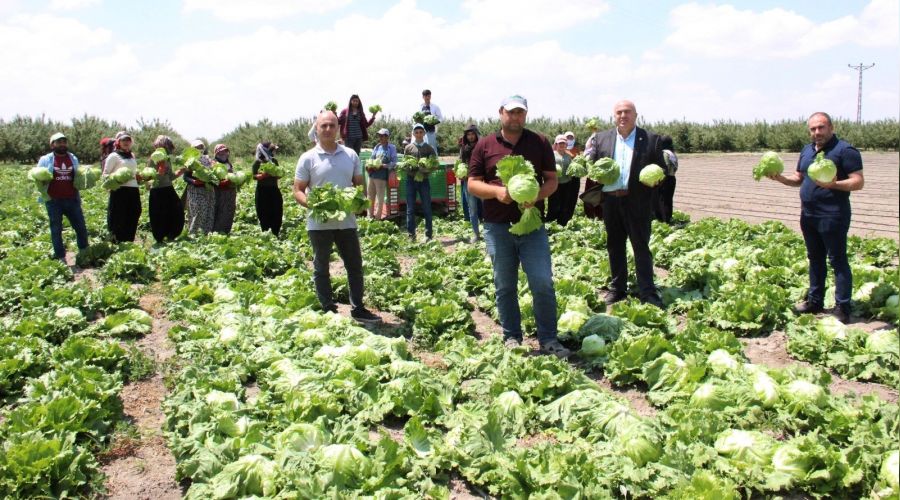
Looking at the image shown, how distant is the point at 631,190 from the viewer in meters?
8.48

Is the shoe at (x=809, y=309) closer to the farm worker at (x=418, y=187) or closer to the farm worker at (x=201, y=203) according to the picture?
the farm worker at (x=418, y=187)

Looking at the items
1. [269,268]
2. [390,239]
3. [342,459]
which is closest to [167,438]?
[342,459]

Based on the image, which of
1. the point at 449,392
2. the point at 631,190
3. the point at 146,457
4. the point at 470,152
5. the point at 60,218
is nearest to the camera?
Answer: the point at 146,457

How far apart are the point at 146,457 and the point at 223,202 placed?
31.0ft

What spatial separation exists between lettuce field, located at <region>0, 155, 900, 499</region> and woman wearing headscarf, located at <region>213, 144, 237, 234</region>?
4.38 meters

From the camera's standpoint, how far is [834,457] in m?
4.52

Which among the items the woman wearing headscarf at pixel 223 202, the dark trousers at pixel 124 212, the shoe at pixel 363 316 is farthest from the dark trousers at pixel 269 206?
the shoe at pixel 363 316

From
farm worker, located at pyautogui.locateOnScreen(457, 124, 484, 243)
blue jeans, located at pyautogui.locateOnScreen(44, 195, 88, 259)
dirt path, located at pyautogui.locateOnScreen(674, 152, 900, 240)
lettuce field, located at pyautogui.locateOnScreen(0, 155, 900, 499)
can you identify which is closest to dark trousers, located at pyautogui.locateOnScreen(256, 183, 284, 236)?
blue jeans, located at pyautogui.locateOnScreen(44, 195, 88, 259)

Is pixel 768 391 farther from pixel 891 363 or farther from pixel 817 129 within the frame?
pixel 817 129

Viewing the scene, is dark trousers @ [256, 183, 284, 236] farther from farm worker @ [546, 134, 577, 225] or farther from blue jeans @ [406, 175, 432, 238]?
farm worker @ [546, 134, 577, 225]

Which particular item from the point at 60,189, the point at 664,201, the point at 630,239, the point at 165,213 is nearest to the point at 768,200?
the point at 664,201

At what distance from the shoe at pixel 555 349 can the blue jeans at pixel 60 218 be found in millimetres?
9205

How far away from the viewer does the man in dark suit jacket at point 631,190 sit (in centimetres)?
841

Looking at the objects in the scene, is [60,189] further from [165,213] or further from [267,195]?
[267,195]
